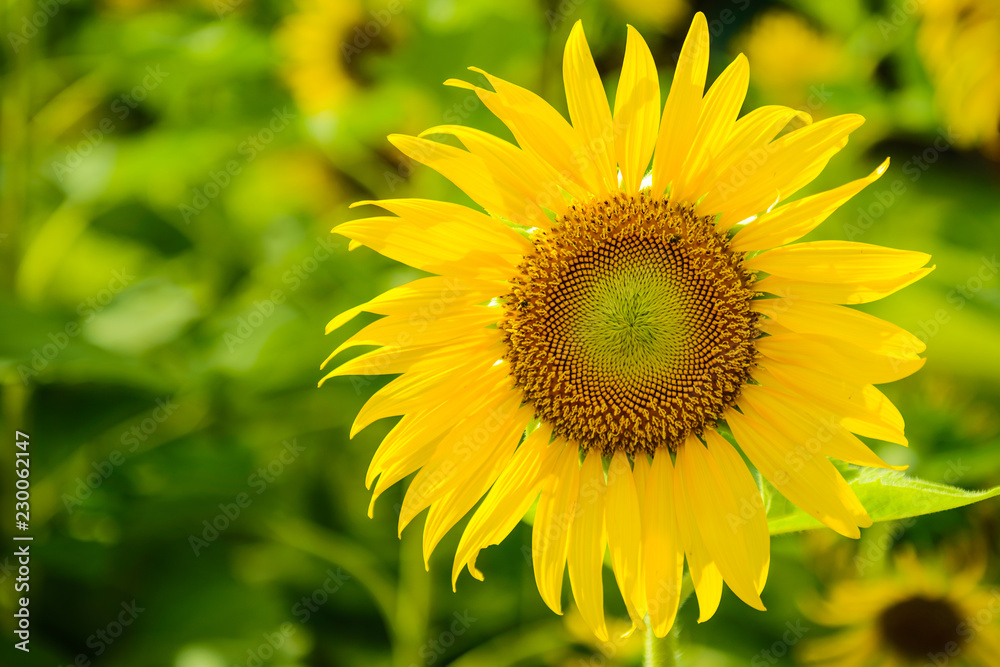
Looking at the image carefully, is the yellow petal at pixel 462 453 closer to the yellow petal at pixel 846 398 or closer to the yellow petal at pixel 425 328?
the yellow petal at pixel 425 328

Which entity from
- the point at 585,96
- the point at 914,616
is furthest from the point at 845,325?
the point at 914,616

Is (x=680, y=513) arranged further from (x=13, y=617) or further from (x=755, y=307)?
(x=13, y=617)

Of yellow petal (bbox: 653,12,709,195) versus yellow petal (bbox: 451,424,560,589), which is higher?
yellow petal (bbox: 653,12,709,195)

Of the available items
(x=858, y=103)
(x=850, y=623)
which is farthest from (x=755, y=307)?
(x=850, y=623)

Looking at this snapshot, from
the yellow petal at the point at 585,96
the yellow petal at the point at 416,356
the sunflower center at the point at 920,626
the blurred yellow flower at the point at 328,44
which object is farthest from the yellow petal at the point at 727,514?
the blurred yellow flower at the point at 328,44

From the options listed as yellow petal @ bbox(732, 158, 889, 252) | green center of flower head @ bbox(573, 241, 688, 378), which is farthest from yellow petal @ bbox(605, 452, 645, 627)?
yellow petal @ bbox(732, 158, 889, 252)

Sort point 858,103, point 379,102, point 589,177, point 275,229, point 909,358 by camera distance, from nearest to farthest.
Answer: point 909,358
point 589,177
point 858,103
point 379,102
point 275,229

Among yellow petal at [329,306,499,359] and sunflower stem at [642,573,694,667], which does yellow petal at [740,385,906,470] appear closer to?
sunflower stem at [642,573,694,667]
